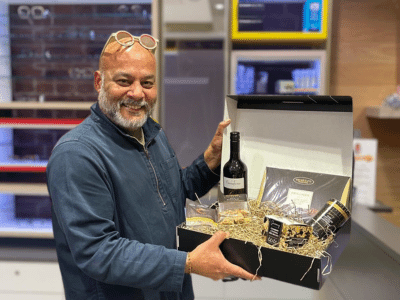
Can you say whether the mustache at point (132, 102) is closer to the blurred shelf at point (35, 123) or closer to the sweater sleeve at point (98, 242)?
the sweater sleeve at point (98, 242)

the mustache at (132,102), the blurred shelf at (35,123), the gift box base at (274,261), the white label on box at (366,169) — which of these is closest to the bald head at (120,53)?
the mustache at (132,102)

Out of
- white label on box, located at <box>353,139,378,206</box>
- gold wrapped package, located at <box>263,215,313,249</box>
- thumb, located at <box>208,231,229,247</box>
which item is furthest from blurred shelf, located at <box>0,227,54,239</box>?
white label on box, located at <box>353,139,378,206</box>

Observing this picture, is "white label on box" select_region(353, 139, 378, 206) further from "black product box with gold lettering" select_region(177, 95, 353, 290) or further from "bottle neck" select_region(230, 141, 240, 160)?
"bottle neck" select_region(230, 141, 240, 160)

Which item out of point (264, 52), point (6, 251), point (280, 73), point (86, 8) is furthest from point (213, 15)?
point (6, 251)

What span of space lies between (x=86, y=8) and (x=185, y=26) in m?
0.78

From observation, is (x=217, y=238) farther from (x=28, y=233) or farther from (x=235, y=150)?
(x=28, y=233)

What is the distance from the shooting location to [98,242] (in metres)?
1.07

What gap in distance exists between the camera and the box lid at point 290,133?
1.43 m

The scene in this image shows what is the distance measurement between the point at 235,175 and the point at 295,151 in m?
0.27

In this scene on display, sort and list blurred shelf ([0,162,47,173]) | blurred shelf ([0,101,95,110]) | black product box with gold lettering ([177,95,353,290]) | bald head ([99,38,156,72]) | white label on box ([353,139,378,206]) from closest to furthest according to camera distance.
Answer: bald head ([99,38,156,72]) < black product box with gold lettering ([177,95,353,290]) < blurred shelf ([0,101,95,110]) < blurred shelf ([0,162,47,173]) < white label on box ([353,139,378,206])

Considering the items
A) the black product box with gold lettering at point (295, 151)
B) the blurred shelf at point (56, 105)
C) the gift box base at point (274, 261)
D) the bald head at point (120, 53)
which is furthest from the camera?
the blurred shelf at point (56, 105)

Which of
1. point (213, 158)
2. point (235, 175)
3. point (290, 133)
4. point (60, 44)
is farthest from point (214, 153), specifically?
point (60, 44)

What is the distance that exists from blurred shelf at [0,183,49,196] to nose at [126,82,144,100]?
1.63 metres

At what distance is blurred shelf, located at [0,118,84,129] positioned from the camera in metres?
2.57
